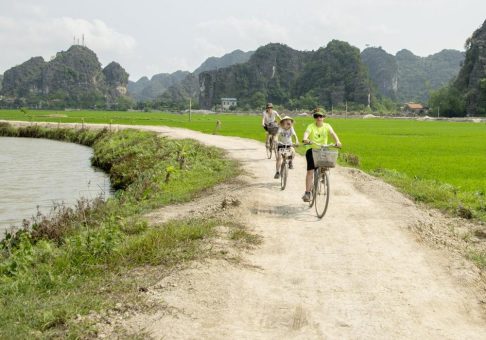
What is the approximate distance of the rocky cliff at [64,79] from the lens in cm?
16962

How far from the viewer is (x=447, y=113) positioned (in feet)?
296

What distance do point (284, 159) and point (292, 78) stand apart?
172 meters

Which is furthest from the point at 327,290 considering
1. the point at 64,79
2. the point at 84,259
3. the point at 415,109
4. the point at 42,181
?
the point at 64,79

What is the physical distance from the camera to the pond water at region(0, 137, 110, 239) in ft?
50.3

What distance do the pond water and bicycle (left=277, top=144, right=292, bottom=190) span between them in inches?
204

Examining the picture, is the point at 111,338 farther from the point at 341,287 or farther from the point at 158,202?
the point at 158,202

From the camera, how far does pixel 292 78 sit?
181 m

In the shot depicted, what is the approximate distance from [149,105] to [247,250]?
14106 cm

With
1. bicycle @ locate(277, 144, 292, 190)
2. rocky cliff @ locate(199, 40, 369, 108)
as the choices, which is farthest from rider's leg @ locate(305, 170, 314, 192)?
rocky cliff @ locate(199, 40, 369, 108)

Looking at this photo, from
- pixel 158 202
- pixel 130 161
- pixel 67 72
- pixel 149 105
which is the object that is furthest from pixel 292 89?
pixel 158 202

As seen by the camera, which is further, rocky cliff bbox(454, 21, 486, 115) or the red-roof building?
the red-roof building

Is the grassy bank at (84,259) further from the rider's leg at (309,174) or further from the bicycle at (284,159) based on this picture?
the bicycle at (284,159)

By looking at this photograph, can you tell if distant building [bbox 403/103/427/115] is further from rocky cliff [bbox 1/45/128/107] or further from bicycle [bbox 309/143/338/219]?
bicycle [bbox 309/143/338/219]

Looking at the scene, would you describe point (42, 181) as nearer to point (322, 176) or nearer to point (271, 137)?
point (271, 137)
